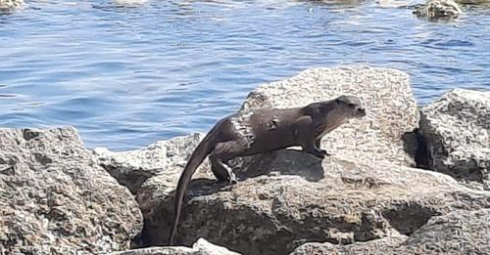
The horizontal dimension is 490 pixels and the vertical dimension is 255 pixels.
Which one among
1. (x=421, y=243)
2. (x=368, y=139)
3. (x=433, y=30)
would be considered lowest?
(x=433, y=30)

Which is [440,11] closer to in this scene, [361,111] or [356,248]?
[361,111]

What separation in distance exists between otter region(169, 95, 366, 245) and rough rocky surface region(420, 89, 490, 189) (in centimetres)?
39

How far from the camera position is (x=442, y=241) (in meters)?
3.66

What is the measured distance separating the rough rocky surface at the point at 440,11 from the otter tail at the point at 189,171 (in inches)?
305

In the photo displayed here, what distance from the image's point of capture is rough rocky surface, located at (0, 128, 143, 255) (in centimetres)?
488

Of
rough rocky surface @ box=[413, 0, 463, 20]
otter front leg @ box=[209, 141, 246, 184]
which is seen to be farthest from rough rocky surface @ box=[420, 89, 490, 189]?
rough rocky surface @ box=[413, 0, 463, 20]

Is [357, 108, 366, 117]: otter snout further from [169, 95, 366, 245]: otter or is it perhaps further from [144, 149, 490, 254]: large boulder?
[144, 149, 490, 254]: large boulder

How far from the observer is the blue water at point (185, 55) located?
880 cm

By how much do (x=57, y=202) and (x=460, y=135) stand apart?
2095mm

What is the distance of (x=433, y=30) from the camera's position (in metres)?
12.2

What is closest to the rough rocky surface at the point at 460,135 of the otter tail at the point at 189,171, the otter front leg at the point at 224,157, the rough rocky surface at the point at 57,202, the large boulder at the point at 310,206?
the large boulder at the point at 310,206

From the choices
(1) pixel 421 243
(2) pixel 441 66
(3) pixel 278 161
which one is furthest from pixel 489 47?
(1) pixel 421 243

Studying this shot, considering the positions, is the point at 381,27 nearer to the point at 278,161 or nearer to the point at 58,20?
the point at 58,20

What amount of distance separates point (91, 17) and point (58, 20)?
0.36m
